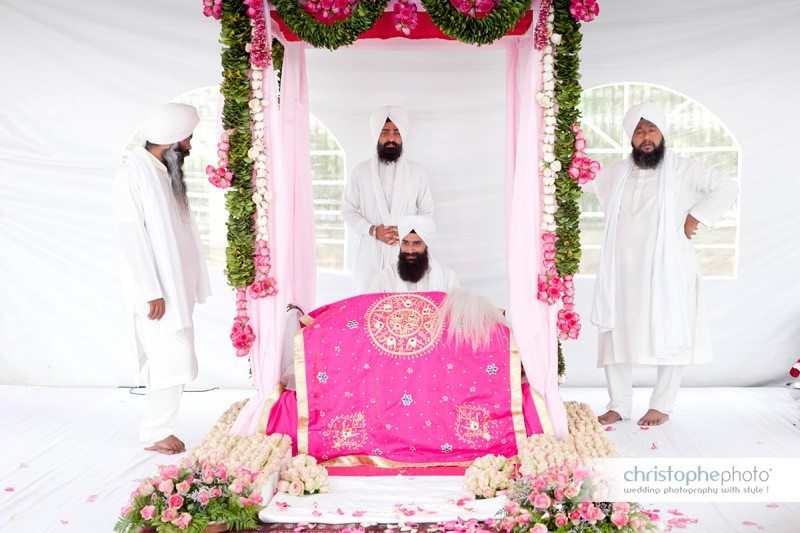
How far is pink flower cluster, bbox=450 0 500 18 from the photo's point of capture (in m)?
4.33

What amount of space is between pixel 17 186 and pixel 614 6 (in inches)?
174

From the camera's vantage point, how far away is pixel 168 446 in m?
4.79

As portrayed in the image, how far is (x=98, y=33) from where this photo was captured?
620cm

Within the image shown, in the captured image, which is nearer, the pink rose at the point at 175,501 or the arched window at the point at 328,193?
the pink rose at the point at 175,501

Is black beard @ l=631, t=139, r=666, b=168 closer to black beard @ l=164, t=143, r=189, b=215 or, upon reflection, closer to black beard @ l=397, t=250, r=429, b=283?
black beard @ l=397, t=250, r=429, b=283

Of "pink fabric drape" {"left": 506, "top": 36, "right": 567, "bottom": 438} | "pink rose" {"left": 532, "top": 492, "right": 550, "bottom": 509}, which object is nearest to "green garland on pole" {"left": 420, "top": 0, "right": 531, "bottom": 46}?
"pink fabric drape" {"left": 506, "top": 36, "right": 567, "bottom": 438}

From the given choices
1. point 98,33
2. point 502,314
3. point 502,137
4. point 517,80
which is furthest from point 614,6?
point 98,33

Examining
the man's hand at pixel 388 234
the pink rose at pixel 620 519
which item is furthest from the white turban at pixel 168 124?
the pink rose at pixel 620 519

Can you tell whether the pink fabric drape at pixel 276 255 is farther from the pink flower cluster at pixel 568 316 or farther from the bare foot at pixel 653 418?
the bare foot at pixel 653 418

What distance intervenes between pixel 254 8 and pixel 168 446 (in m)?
2.36

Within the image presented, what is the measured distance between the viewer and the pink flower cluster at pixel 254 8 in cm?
443

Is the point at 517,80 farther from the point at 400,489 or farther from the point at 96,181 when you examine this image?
the point at 96,181

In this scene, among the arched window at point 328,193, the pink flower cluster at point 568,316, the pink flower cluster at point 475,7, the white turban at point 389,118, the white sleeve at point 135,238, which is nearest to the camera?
the pink flower cluster at point 475,7

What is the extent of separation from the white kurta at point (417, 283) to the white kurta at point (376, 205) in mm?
458
